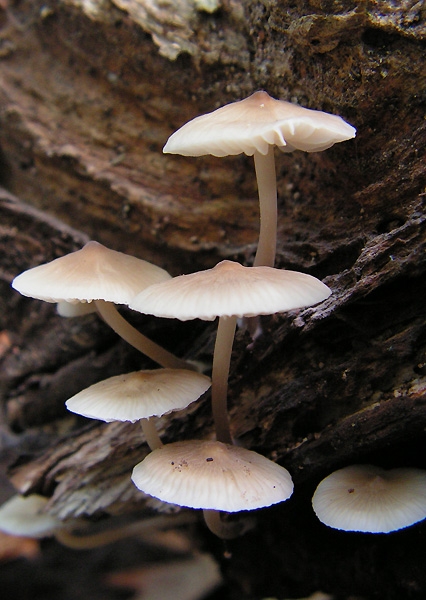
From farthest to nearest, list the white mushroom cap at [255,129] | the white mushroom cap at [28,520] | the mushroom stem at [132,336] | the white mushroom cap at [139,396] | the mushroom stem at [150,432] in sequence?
the white mushroom cap at [28,520], the mushroom stem at [132,336], the mushroom stem at [150,432], the white mushroom cap at [139,396], the white mushroom cap at [255,129]

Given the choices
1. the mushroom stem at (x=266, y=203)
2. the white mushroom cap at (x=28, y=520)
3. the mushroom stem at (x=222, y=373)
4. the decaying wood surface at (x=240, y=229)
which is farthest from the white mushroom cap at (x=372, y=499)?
the white mushroom cap at (x=28, y=520)

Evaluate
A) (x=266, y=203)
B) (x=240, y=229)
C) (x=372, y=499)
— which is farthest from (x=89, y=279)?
(x=372, y=499)

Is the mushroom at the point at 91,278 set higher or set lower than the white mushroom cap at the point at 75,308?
higher

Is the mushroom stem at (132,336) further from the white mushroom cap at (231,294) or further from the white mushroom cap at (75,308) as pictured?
the white mushroom cap at (231,294)

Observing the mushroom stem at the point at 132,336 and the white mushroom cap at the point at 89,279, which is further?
the mushroom stem at the point at 132,336

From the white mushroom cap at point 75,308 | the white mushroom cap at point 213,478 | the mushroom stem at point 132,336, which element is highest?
the white mushroom cap at point 75,308

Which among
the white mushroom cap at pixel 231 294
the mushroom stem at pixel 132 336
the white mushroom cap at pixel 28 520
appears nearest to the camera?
the white mushroom cap at pixel 231 294
